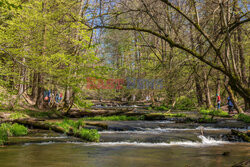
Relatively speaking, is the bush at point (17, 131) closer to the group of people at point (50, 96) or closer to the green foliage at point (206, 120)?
the group of people at point (50, 96)

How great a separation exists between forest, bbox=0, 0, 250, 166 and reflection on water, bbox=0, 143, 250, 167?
137 mm

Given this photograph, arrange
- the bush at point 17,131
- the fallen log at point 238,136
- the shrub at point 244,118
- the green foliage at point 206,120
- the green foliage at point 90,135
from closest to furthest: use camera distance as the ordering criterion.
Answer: the green foliage at point 90,135 < the fallen log at point 238,136 < the bush at point 17,131 < the shrub at point 244,118 < the green foliage at point 206,120

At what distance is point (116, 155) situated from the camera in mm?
8219

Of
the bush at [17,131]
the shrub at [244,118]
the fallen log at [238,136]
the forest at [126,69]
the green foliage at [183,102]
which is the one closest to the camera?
the forest at [126,69]

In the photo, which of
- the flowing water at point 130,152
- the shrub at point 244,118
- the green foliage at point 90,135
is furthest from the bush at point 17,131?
the shrub at point 244,118

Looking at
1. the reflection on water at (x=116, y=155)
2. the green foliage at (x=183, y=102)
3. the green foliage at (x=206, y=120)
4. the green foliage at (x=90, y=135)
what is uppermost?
the green foliage at (x=183, y=102)

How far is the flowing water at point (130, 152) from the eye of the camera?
709cm

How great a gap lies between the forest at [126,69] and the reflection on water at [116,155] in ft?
0.45

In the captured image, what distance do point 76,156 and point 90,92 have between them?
10.6m

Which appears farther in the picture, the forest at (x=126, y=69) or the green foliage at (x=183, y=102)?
the green foliage at (x=183, y=102)

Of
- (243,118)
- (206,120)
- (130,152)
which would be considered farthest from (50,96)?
(130,152)

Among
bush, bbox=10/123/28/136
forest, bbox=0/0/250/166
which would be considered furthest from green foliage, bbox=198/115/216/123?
bush, bbox=10/123/28/136

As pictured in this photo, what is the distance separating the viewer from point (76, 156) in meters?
7.89

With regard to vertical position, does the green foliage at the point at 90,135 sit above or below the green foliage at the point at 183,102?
below
